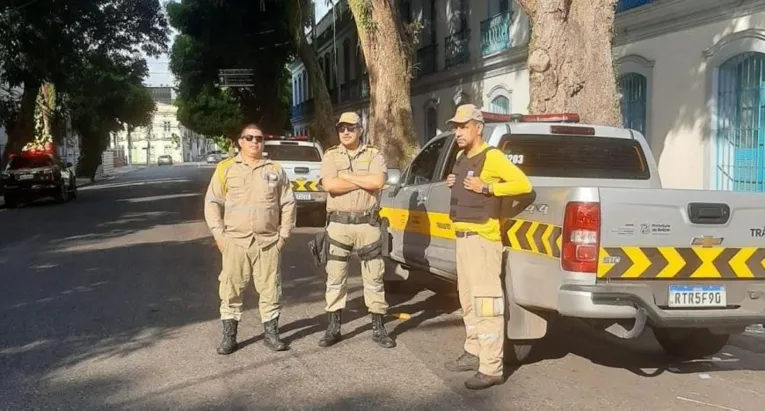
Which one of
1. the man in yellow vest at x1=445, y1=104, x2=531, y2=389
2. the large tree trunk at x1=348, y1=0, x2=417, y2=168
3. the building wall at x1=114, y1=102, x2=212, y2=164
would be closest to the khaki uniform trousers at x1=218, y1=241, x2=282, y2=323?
the man in yellow vest at x1=445, y1=104, x2=531, y2=389

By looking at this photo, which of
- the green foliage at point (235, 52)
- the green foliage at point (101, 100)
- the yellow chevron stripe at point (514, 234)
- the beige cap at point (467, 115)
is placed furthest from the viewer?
the green foliage at point (101, 100)

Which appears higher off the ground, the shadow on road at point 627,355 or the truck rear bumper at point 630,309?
the truck rear bumper at point 630,309

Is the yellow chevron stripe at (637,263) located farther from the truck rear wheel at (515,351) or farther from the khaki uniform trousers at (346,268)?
the khaki uniform trousers at (346,268)

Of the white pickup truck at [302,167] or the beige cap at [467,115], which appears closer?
the beige cap at [467,115]

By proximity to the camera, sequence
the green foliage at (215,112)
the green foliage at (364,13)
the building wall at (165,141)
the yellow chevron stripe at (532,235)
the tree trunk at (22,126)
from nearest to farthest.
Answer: the yellow chevron stripe at (532,235), the green foliage at (364,13), the tree trunk at (22,126), the green foliage at (215,112), the building wall at (165,141)

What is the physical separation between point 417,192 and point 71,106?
3684 centimetres

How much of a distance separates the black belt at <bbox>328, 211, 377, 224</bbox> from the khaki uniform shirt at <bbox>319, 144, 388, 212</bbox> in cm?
3

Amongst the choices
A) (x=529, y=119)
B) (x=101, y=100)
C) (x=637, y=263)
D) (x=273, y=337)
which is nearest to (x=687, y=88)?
(x=529, y=119)

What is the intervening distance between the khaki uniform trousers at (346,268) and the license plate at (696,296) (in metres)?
2.31

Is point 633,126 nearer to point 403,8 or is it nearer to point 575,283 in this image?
point 575,283

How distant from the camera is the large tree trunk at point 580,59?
31.6 ft

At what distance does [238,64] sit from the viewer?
117 feet

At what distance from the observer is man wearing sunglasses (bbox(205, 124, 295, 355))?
243 inches

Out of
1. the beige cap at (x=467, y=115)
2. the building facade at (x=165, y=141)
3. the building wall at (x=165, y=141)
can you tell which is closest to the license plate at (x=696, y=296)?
the beige cap at (x=467, y=115)
